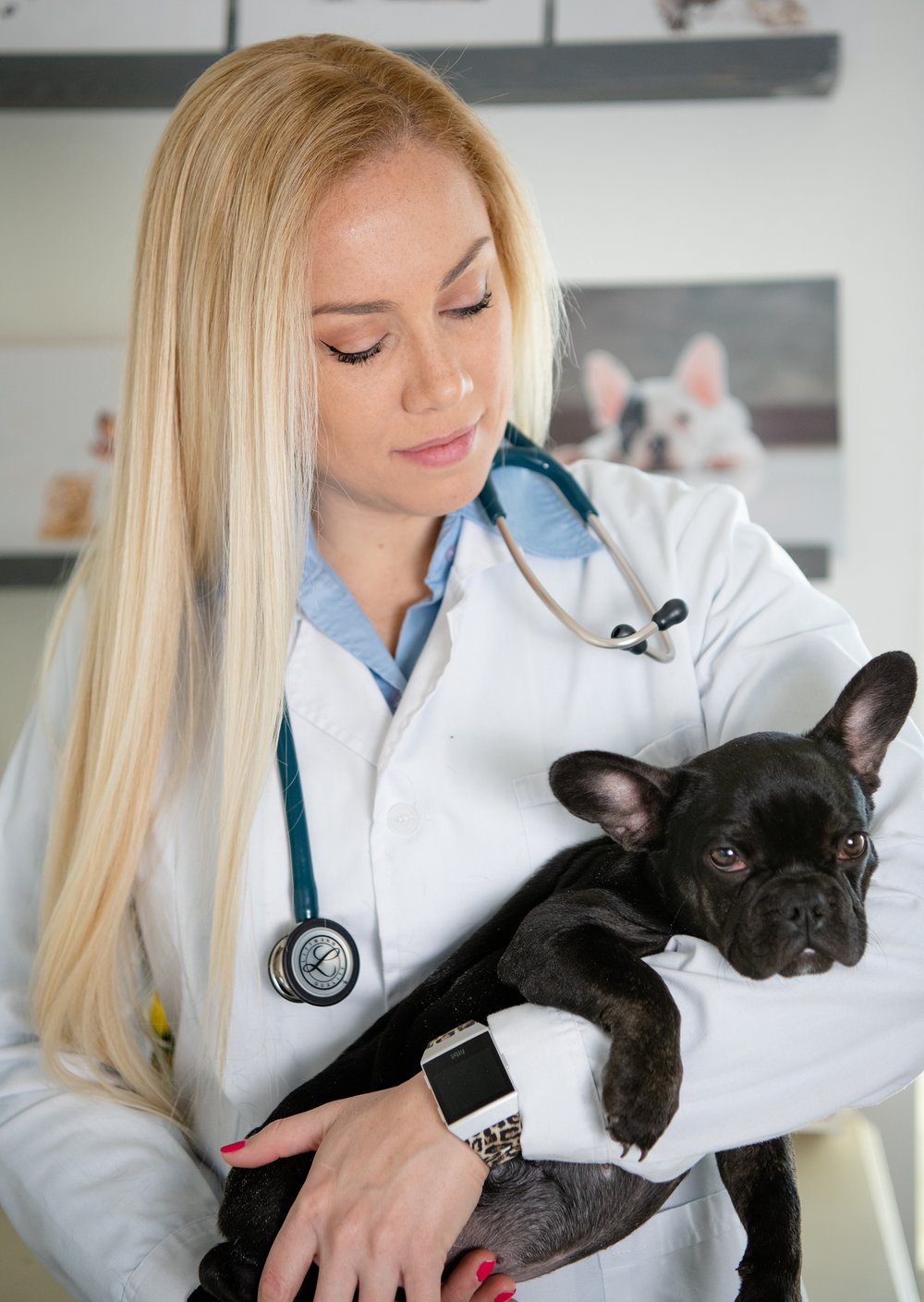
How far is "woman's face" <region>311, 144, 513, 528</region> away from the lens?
1.29 metres

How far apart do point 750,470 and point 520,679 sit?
1396 millimetres

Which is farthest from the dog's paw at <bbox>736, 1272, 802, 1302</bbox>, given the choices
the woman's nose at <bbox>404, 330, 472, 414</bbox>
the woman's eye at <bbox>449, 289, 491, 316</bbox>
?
the woman's eye at <bbox>449, 289, 491, 316</bbox>

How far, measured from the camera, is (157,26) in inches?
102

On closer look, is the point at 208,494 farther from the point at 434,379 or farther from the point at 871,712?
the point at 871,712

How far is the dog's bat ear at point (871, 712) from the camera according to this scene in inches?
46.6

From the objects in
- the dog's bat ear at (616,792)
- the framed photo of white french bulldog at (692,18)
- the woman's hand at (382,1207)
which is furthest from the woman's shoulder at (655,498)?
the framed photo of white french bulldog at (692,18)

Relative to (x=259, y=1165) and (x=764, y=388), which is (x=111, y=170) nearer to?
(x=764, y=388)

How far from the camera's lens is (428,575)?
1.56 m

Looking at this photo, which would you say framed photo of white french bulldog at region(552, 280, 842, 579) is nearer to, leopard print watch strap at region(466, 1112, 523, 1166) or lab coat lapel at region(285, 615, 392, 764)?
lab coat lapel at region(285, 615, 392, 764)

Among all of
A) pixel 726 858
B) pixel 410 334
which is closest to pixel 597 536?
pixel 410 334

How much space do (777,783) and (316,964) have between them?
0.55 meters

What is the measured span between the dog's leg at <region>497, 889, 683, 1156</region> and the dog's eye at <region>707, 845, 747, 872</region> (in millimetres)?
128

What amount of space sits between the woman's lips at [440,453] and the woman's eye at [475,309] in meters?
0.13

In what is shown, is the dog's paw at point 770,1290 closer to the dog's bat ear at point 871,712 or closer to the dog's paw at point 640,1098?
the dog's paw at point 640,1098
